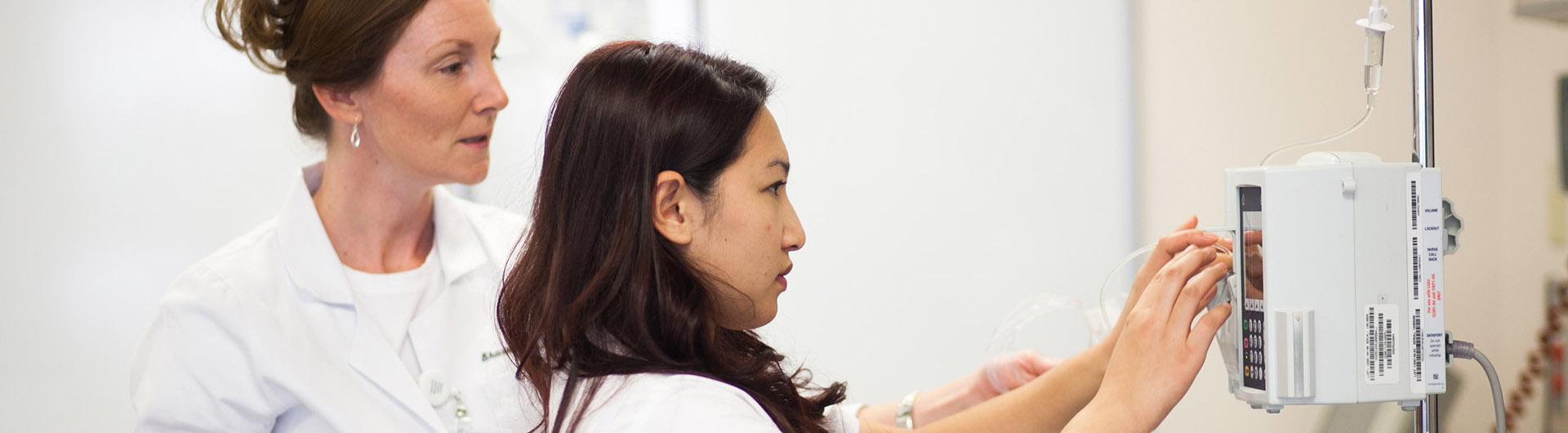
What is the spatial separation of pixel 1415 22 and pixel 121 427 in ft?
6.55

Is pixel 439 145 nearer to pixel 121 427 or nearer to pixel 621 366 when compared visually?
pixel 621 366

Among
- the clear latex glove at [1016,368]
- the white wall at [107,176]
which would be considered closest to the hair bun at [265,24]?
the white wall at [107,176]

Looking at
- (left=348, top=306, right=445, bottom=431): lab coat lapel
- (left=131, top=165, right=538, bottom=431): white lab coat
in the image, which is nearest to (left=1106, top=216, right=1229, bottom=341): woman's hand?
(left=131, top=165, right=538, bottom=431): white lab coat

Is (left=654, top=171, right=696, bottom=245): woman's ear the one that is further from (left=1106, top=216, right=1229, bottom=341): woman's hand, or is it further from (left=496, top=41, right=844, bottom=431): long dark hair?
(left=1106, top=216, right=1229, bottom=341): woman's hand

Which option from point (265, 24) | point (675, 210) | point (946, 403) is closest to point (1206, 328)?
point (675, 210)

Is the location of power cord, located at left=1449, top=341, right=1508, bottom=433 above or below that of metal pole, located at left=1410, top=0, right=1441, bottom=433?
below

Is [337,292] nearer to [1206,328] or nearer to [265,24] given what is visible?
[265,24]

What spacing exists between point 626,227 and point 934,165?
1231 millimetres

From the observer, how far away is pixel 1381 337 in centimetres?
98

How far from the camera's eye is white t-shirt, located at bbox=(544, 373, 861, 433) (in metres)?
0.89

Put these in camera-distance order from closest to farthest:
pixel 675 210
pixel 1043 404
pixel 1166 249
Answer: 1. pixel 675 210
2. pixel 1166 249
3. pixel 1043 404

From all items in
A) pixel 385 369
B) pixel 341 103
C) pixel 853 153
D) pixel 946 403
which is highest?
pixel 341 103

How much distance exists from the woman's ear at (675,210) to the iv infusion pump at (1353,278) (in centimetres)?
46

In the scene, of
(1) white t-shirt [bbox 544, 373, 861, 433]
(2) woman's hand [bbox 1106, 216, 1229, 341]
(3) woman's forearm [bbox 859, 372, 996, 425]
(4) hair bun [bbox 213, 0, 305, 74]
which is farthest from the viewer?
(3) woman's forearm [bbox 859, 372, 996, 425]
